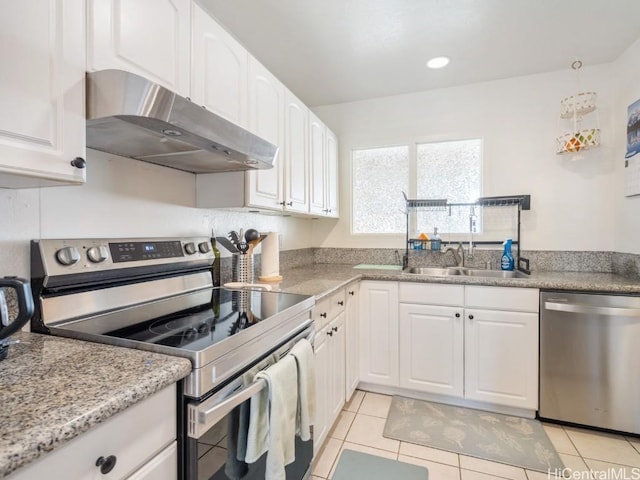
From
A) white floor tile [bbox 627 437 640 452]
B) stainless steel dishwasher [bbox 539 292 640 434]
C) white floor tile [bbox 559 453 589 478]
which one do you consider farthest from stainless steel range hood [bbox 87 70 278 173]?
white floor tile [bbox 627 437 640 452]

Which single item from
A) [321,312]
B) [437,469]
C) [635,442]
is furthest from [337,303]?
[635,442]

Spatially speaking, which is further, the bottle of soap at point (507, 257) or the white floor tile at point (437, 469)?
the bottle of soap at point (507, 257)

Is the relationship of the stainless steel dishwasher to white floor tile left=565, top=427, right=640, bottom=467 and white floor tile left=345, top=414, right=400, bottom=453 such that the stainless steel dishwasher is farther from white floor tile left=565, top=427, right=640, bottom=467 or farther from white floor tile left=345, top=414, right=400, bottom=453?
white floor tile left=345, top=414, right=400, bottom=453

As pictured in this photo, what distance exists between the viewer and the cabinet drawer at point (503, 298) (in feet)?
6.35

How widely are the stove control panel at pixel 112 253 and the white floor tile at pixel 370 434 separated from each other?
51.8 inches

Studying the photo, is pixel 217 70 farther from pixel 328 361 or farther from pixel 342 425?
pixel 342 425

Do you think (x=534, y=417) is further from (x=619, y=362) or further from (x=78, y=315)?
(x=78, y=315)

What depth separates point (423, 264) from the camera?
8.92ft

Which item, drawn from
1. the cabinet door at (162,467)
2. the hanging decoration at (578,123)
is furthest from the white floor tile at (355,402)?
the hanging decoration at (578,123)

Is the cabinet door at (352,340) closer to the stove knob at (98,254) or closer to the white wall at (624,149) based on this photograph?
the stove knob at (98,254)

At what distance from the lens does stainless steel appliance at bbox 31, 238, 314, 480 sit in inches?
31.9

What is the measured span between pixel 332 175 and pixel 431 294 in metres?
1.29

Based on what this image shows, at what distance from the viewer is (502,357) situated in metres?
2.00

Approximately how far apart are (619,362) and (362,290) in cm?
148
